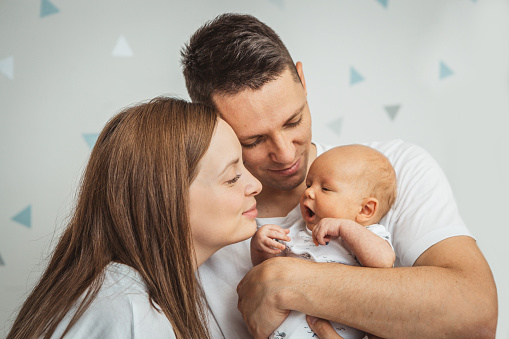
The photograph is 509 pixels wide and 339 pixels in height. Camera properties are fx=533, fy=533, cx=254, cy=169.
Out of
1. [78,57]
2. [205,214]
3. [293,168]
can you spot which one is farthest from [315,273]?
[78,57]

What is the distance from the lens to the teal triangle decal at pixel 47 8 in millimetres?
2705

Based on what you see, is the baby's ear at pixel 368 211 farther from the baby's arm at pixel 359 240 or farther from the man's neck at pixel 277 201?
the man's neck at pixel 277 201

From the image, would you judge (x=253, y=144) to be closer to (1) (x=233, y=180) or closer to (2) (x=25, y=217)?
(1) (x=233, y=180)

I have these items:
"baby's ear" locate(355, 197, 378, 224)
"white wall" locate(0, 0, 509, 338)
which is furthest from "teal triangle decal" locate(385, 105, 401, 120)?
"baby's ear" locate(355, 197, 378, 224)

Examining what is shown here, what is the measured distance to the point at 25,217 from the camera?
8.95ft

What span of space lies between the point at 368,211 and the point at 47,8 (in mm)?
1989

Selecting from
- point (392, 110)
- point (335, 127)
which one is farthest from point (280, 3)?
point (392, 110)

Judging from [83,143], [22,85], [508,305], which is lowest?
[508,305]

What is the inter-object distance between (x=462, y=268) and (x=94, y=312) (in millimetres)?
964

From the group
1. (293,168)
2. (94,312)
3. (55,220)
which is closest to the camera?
(94,312)

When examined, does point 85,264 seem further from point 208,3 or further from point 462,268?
point 208,3

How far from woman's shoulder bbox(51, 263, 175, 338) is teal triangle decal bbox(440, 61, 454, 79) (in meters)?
2.36

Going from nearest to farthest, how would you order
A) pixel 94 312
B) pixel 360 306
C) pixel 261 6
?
pixel 94 312
pixel 360 306
pixel 261 6

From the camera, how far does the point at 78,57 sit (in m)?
2.74
